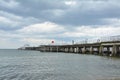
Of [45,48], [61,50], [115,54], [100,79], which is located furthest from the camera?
[45,48]

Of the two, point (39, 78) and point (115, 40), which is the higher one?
point (115, 40)

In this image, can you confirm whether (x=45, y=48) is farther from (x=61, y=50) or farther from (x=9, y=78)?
(x=9, y=78)

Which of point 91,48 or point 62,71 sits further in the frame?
point 91,48

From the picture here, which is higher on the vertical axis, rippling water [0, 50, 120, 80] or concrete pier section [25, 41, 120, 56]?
concrete pier section [25, 41, 120, 56]

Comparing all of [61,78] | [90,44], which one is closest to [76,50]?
[90,44]

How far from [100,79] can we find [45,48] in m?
150

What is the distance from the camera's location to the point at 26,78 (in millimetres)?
28438

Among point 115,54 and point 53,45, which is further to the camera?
point 53,45

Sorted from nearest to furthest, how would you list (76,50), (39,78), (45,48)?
(39,78)
(76,50)
(45,48)

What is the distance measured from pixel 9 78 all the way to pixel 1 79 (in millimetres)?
1105

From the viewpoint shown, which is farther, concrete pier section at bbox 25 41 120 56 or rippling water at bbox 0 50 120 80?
concrete pier section at bbox 25 41 120 56

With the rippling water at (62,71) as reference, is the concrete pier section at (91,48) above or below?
above

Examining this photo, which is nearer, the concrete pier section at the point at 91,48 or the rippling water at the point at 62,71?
the rippling water at the point at 62,71

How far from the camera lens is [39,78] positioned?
28.3 m
